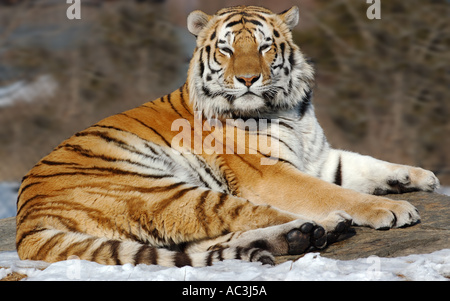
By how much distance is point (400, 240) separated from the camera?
5.88 ft

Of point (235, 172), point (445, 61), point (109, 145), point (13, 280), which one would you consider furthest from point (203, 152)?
point (445, 61)

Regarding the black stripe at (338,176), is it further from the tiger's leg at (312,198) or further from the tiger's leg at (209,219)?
the tiger's leg at (209,219)

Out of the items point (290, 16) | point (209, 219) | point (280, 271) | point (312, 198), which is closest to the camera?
point (280, 271)

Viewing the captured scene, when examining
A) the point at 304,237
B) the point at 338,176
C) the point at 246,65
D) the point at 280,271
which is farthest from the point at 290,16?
the point at 280,271

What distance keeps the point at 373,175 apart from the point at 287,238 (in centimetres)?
86

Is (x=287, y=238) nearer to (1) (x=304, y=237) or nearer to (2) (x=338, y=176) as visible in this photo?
(1) (x=304, y=237)

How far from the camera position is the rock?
1731mm

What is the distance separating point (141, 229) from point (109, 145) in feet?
1.47

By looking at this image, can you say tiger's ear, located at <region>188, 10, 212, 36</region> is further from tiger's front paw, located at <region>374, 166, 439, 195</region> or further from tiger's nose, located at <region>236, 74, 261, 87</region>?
tiger's front paw, located at <region>374, 166, 439, 195</region>

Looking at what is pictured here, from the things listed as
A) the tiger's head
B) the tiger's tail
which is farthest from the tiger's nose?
the tiger's tail

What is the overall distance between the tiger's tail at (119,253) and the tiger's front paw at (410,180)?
0.98 m

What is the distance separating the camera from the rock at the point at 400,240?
173cm

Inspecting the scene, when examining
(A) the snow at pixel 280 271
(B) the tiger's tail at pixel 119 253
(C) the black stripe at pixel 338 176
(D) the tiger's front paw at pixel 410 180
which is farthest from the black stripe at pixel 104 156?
(D) the tiger's front paw at pixel 410 180

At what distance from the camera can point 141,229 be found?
6.31 feet
